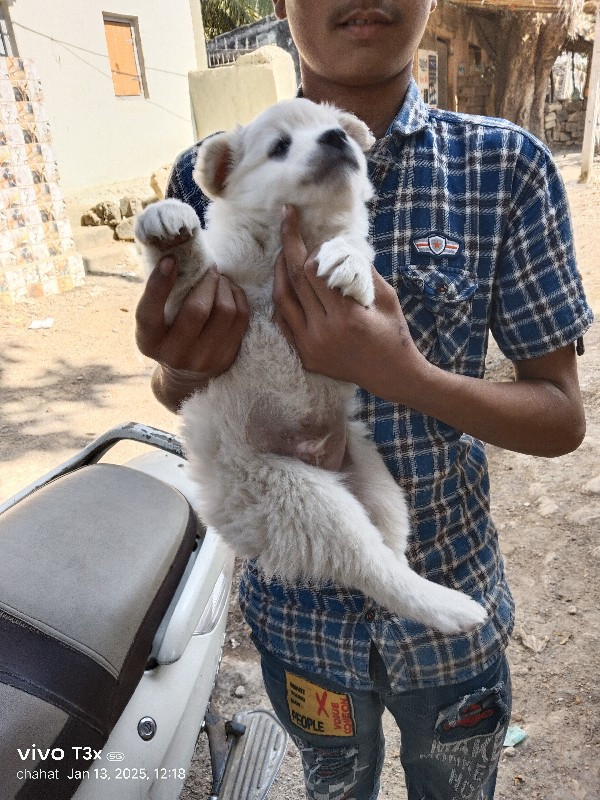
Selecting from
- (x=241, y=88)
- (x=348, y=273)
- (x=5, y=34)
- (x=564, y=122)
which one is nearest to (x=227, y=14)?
(x=564, y=122)

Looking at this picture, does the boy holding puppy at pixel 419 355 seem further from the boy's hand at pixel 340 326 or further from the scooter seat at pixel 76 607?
the scooter seat at pixel 76 607

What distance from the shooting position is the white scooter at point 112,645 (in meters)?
1.56

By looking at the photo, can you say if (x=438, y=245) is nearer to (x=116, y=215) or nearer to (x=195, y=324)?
(x=195, y=324)

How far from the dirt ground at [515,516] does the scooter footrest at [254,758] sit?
0.66 feet

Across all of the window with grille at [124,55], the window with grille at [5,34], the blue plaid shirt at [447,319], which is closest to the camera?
the blue plaid shirt at [447,319]

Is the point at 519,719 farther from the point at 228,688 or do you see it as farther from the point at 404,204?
the point at 404,204

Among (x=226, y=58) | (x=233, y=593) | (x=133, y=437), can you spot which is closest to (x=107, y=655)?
(x=133, y=437)

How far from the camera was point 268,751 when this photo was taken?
Answer: 2.54 m

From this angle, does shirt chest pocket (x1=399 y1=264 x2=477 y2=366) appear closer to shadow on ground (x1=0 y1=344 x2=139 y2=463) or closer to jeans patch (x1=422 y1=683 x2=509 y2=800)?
jeans patch (x1=422 y1=683 x2=509 y2=800)

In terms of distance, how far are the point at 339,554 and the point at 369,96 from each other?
1.14m

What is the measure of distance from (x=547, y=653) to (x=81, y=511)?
2.29 metres

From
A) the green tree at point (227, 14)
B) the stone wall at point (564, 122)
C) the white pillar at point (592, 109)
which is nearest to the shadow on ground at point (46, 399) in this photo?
the white pillar at point (592, 109)

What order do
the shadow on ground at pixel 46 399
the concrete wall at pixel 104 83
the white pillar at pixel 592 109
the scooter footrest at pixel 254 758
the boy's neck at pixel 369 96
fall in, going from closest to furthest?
the boy's neck at pixel 369 96
the scooter footrest at pixel 254 758
the shadow on ground at pixel 46 399
the concrete wall at pixel 104 83
the white pillar at pixel 592 109

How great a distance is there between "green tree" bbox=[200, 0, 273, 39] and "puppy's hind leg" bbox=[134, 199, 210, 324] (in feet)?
81.2
